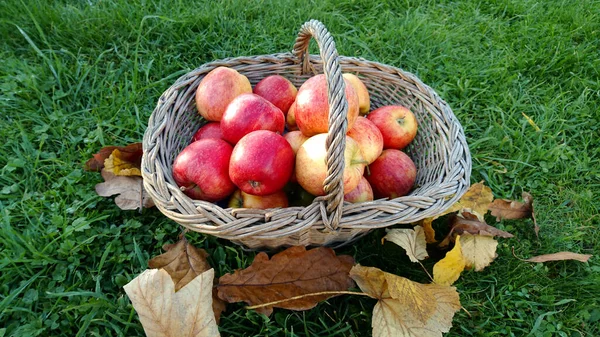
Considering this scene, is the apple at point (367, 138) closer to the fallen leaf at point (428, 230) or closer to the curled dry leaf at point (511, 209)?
the fallen leaf at point (428, 230)

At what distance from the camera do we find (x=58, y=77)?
2314 mm

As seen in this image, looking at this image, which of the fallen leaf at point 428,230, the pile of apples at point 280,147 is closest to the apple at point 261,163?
the pile of apples at point 280,147

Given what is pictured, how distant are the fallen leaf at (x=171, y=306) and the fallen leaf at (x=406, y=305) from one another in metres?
0.49

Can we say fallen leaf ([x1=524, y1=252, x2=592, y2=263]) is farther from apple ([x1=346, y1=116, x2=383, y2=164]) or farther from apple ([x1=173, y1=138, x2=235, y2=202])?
apple ([x1=173, y1=138, x2=235, y2=202])

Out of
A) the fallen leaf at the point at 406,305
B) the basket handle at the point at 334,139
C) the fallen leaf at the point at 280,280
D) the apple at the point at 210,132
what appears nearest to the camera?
the basket handle at the point at 334,139

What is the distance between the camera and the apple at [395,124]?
1.81m

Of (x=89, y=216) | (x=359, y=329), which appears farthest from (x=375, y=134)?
(x=89, y=216)

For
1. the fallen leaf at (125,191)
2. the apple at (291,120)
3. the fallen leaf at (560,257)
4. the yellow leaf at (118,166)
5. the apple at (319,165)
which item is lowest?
the fallen leaf at (560,257)

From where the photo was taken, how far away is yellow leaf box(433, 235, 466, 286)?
4.96ft

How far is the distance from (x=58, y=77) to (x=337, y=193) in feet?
5.93

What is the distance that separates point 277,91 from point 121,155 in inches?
27.9

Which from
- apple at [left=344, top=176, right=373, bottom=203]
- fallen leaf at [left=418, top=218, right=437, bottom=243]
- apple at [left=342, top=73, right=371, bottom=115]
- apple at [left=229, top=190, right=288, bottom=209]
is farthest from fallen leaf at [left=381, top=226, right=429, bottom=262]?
apple at [left=342, top=73, right=371, bottom=115]

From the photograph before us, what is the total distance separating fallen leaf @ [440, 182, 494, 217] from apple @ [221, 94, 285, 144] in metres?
0.81

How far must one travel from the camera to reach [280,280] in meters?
1.50
